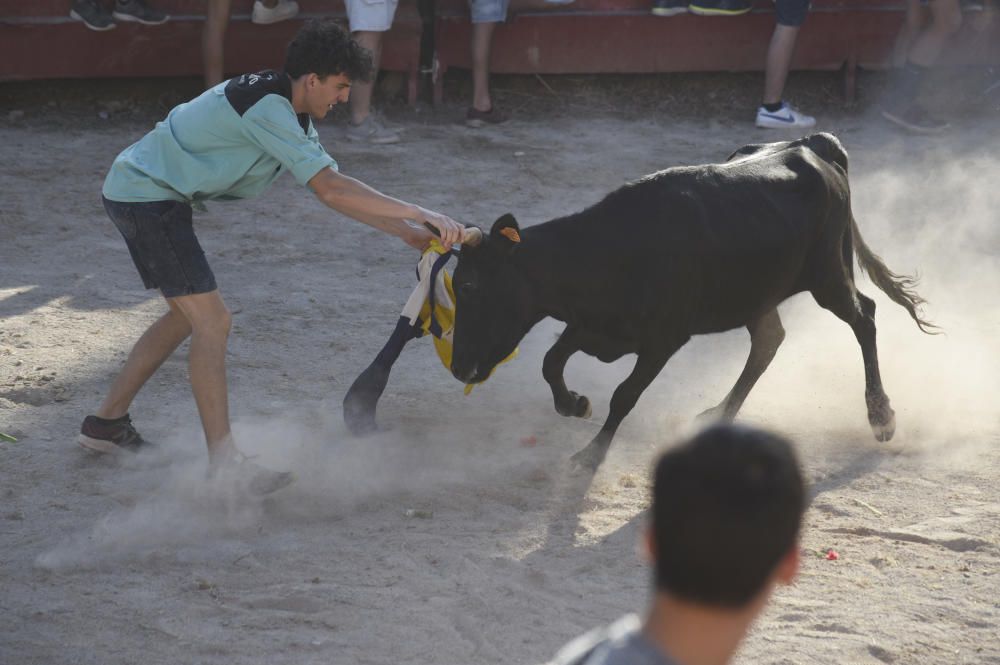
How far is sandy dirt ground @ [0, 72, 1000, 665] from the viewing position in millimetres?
4008

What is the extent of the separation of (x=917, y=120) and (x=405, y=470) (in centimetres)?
770

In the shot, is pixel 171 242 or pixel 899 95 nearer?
pixel 171 242

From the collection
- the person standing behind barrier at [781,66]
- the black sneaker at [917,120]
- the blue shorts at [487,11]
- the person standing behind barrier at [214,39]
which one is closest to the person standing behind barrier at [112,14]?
the person standing behind barrier at [214,39]

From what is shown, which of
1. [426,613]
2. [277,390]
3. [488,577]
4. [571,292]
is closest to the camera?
[426,613]

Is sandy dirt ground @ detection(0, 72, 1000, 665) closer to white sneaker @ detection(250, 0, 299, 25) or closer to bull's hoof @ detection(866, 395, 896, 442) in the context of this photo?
bull's hoof @ detection(866, 395, 896, 442)

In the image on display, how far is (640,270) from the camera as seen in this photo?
519cm

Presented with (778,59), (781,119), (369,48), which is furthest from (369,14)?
(781,119)

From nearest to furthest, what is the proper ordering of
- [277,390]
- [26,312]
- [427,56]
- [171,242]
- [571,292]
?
[171,242], [571,292], [277,390], [26,312], [427,56]

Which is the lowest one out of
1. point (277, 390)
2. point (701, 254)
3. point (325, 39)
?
point (277, 390)

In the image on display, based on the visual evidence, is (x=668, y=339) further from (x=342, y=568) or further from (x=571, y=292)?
(x=342, y=568)

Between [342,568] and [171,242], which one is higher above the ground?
[171,242]

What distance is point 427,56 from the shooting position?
37.5 feet

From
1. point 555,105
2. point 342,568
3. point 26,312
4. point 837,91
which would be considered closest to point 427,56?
point 555,105

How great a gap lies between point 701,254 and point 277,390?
7.04 feet
